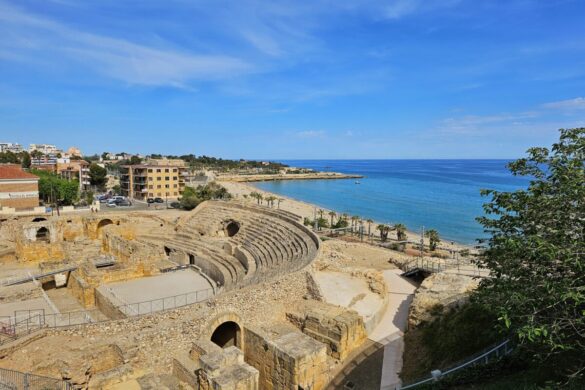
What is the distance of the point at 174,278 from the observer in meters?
25.0

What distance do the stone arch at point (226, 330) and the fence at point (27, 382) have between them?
4.77 metres

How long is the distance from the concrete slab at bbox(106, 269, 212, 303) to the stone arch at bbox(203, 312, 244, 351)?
21.7 ft

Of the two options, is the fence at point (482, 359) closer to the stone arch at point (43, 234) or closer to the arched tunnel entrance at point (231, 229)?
the arched tunnel entrance at point (231, 229)

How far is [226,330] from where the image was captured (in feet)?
52.0

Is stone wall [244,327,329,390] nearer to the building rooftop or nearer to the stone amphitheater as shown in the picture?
the stone amphitheater

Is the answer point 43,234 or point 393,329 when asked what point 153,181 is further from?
point 393,329

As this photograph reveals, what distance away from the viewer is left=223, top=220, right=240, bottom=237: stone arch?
33.8m

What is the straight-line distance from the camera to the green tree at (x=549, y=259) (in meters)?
6.11

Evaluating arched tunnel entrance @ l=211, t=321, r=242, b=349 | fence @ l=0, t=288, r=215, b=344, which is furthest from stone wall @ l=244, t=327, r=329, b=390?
fence @ l=0, t=288, r=215, b=344

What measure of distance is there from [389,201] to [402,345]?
232 ft

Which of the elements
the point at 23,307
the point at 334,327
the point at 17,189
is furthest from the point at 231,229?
the point at 17,189

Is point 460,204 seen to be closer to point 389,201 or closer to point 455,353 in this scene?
point 389,201

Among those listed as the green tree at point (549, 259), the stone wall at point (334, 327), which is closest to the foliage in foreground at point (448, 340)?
the stone wall at point (334, 327)

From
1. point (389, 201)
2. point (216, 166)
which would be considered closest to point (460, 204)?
point (389, 201)
